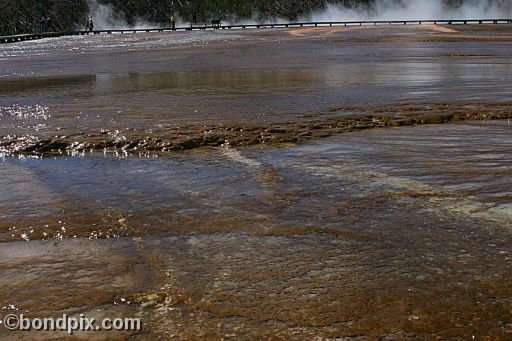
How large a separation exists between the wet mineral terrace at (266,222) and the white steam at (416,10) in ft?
293

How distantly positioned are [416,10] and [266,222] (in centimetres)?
9904

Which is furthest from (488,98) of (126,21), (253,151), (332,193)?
(126,21)

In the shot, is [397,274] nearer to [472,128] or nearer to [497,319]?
[497,319]

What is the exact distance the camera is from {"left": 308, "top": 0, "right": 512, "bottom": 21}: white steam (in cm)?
9044

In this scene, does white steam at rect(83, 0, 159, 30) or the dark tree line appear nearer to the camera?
the dark tree line

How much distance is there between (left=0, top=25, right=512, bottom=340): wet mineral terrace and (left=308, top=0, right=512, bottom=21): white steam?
8943 cm

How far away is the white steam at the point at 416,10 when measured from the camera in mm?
90438

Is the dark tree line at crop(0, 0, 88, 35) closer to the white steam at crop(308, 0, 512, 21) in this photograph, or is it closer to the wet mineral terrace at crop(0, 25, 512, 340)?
the white steam at crop(308, 0, 512, 21)

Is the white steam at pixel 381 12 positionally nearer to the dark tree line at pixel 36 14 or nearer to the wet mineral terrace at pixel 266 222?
the dark tree line at pixel 36 14

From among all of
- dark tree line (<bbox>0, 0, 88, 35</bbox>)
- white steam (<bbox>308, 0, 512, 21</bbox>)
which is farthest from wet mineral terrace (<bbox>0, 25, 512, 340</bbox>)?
dark tree line (<bbox>0, 0, 88, 35</bbox>)

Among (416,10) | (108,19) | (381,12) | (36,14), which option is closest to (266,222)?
(108,19)

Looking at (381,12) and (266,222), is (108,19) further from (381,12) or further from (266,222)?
(266,222)

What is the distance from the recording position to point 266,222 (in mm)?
2080

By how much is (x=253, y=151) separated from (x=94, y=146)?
102cm
